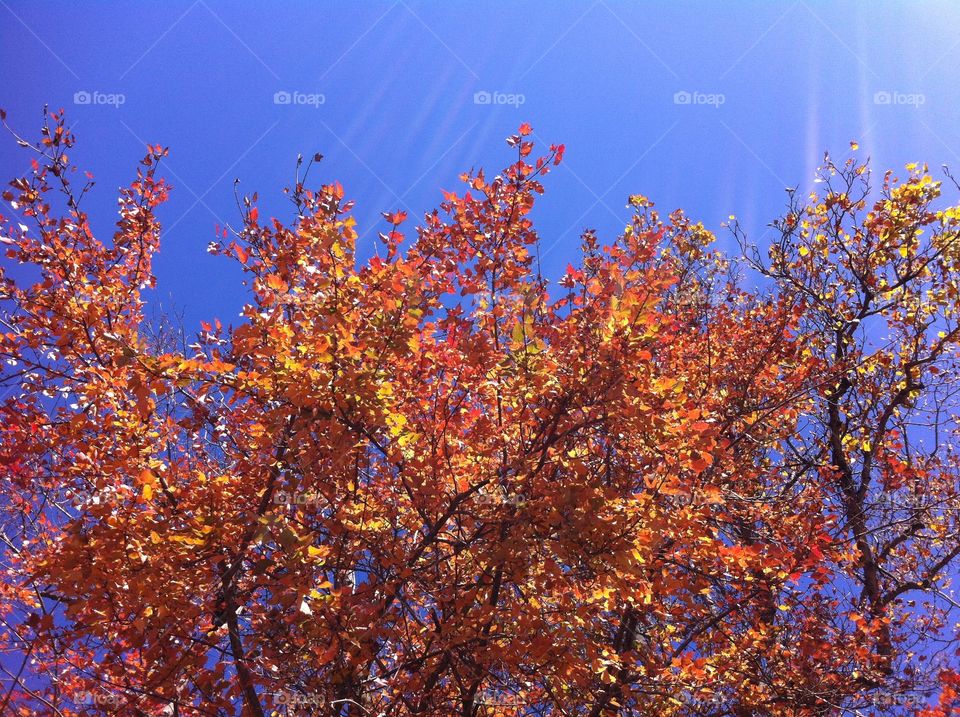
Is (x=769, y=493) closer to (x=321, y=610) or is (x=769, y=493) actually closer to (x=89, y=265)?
(x=321, y=610)

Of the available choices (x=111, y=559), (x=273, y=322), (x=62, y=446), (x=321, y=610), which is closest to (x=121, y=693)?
(x=111, y=559)

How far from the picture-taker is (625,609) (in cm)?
634

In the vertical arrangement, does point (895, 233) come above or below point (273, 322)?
above

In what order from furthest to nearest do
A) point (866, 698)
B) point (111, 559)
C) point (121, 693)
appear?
point (866, 698) < point (121, 693) < point (111, 559)

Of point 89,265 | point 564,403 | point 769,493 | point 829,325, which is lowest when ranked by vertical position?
point 564,403

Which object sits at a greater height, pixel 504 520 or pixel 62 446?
pixel 62 446

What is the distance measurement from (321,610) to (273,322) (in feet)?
6.26

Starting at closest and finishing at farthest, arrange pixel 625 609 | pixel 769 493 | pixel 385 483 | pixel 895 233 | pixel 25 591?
pixel 385 483 → pixel 625 609 → pixel 25 591 → pixel 769 493 → pixel 895 233

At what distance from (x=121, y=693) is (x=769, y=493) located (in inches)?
337

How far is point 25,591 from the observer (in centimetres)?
814

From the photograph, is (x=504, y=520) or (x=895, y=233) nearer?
(x=504, y=520)

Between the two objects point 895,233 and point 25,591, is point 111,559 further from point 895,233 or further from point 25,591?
point 895,233

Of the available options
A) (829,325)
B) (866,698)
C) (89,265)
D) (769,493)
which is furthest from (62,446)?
(829,325)

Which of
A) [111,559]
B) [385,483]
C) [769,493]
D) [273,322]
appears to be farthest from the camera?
[769,493]
